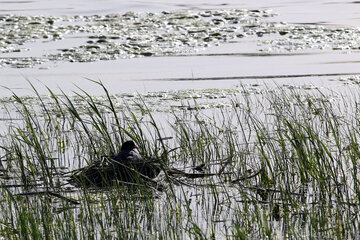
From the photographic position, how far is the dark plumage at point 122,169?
18.1 ft

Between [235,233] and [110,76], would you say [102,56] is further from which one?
[235,233]

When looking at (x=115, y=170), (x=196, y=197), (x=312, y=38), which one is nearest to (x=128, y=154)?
(x=115, y=170)

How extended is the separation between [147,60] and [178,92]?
9.43 ft

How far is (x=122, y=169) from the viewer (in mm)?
5598

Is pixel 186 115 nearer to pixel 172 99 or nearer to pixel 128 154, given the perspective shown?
pixel 172 99

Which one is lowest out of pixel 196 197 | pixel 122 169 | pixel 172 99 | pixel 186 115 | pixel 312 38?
pixel 312 38

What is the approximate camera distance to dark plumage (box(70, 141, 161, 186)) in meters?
5.51

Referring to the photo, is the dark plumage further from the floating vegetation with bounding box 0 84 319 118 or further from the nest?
the floating vegetation with bounding box 0 84 319 118

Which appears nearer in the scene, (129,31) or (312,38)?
(312,38)

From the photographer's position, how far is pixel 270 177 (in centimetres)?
577

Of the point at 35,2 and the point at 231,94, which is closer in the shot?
the point at 231,94

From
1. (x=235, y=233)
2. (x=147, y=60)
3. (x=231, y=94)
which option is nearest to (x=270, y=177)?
(x=235, y=233)

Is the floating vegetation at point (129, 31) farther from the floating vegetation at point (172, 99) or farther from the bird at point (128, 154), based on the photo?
the bird at point (128, 154)

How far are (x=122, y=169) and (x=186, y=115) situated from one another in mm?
2657
